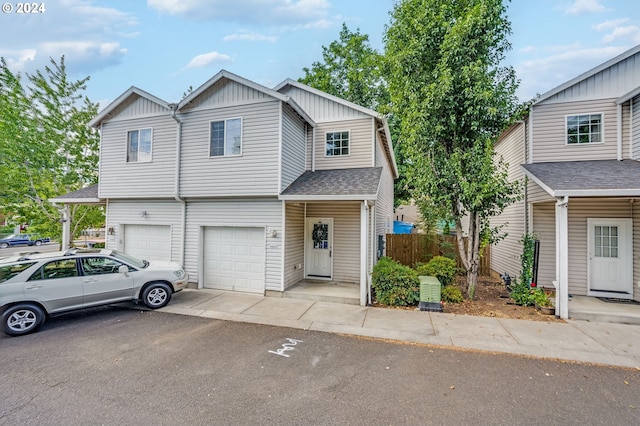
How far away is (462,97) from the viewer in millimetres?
7570

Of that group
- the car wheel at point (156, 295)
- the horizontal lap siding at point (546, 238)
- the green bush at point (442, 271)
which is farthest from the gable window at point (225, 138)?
the horizontal lap siding at point (546, 238)

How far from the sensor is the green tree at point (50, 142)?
1124cm

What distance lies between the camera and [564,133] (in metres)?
8.39

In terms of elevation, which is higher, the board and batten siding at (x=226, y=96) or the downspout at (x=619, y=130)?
the board and batten siding at (x=226, y=96)

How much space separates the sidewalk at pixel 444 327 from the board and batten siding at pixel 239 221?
1.16 m

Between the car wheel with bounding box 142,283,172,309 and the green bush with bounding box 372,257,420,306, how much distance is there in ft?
18.4

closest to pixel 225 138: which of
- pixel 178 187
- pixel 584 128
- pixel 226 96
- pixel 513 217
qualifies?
pixel 226 96

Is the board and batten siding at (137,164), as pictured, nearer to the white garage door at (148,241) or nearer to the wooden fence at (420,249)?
the white garage door at (148,241)

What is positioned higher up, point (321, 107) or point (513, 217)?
point (321, 107)

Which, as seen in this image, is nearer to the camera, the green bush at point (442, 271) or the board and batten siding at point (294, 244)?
the green bush at point (442, 271)

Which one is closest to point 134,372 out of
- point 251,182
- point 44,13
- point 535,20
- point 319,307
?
point 319,307

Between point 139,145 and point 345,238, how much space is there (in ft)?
26.0

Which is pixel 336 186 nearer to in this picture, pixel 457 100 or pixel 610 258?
pixel 457 100

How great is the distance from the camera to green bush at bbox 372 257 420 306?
24.1ft
